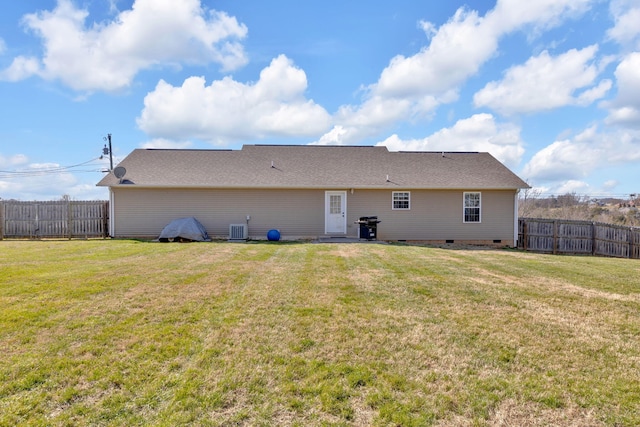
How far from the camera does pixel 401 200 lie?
53.9 ft

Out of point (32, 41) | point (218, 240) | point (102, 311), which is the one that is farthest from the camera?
point (218, 240)

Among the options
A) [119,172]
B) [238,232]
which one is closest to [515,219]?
[238,232]

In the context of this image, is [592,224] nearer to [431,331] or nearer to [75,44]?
[431,331]

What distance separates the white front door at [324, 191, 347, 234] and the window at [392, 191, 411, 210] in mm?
2304

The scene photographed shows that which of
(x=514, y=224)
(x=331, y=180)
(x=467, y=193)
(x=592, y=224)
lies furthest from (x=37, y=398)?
(x=592, y=224)

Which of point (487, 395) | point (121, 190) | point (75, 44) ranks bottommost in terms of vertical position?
point (487, 395)

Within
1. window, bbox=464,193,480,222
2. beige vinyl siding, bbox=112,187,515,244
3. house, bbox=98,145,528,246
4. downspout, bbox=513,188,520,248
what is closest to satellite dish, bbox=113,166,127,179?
house, bbox=98,145,528,246

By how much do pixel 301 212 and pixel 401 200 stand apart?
4.61m

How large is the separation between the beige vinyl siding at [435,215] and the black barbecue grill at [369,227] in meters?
0.67

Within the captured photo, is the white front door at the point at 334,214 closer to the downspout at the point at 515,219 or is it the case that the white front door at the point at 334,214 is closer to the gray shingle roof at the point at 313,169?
the gray shingle roof at the point at 313,169

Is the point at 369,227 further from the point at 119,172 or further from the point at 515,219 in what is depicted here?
the point at 119,172

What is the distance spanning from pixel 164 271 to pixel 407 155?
563 inches

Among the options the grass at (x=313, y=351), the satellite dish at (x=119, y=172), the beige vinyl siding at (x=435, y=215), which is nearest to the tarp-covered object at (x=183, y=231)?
the satellite dish at (x=119, y=172)

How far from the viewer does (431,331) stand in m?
4.23
